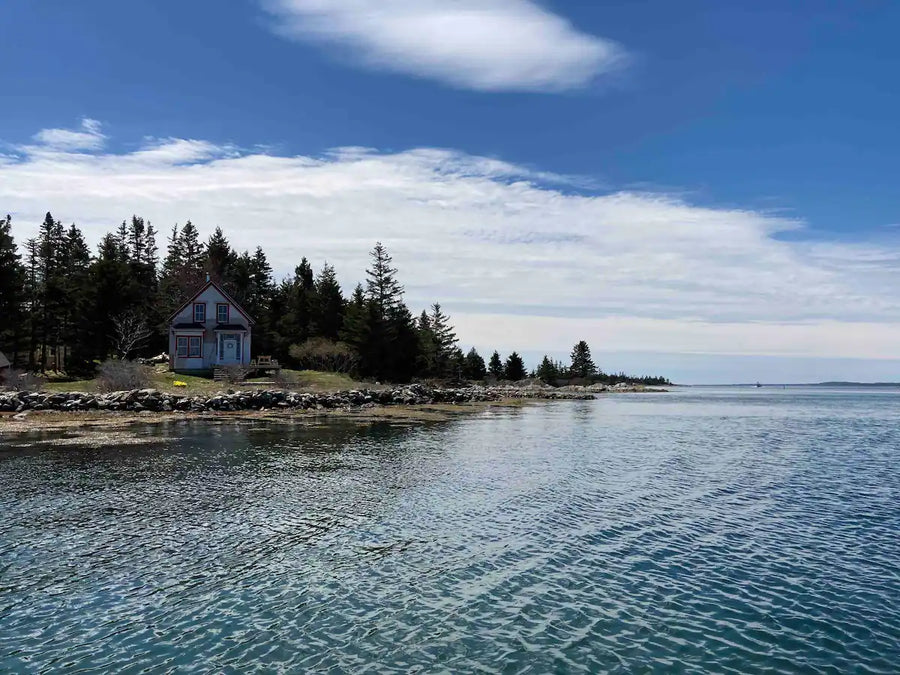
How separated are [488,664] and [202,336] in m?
64.5

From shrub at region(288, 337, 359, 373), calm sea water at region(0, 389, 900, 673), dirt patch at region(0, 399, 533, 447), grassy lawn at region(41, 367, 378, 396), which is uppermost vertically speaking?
shrub at region(288, 337, 359, 373)

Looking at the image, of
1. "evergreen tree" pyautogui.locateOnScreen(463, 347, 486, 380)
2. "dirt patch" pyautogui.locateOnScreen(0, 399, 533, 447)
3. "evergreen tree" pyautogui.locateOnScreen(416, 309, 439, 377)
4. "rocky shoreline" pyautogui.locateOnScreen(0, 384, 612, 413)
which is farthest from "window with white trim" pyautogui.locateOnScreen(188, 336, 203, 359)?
"evergreen tree" pyautogui.locateOnScreen(463, 347, 486, 380)

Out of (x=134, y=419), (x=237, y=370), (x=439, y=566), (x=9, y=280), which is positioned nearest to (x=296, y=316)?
(x=237, y=370)

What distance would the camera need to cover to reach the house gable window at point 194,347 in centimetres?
6612

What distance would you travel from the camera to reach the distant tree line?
64.0m

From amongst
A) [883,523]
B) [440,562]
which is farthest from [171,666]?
[883,523]

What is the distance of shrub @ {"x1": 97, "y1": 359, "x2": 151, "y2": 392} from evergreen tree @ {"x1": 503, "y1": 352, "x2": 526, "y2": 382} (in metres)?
98.2

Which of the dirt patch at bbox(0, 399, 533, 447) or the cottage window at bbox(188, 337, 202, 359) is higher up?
the cottage window at bbox(188, 337, 202, 359)

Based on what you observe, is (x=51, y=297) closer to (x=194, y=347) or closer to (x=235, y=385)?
(x=194, y=347)

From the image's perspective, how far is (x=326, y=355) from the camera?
264 feet

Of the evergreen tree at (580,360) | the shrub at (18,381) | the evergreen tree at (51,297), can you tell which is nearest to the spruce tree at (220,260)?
the evergreen tree at (51,297)

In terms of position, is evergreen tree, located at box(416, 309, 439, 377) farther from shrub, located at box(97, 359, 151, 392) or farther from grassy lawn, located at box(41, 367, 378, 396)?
shrub, located at box(97, 359, 151, 392)

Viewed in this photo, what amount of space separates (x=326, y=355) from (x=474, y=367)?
5674 cm

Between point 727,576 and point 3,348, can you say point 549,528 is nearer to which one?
point 727,576
